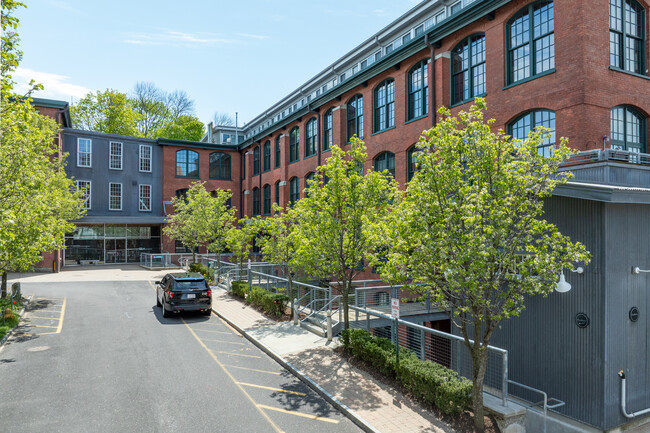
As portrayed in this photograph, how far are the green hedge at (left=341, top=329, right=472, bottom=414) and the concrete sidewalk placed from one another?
332 mm

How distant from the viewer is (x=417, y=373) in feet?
30.3

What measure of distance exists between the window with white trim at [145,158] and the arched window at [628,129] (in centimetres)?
3904

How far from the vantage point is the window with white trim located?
4234 centimetres

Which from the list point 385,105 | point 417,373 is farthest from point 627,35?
point 417,373

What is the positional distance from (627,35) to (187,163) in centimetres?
3827

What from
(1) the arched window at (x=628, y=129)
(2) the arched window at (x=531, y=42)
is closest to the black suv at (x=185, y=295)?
(2) the arched window at (x=531, y=42)

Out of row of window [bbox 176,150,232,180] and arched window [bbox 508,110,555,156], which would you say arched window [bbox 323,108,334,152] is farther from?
row of window [bbox 176,150,232,180]

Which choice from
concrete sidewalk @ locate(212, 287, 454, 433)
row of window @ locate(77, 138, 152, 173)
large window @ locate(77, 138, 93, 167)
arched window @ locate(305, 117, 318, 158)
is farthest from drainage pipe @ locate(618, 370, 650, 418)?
large window @ locate(77, 138, 93, 167)

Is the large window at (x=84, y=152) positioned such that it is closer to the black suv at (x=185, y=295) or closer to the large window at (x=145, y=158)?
the large window at (x=145, y=158)

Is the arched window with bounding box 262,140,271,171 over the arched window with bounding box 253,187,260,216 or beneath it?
over

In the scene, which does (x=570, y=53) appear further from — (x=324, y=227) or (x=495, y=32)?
(x=324, y=227)

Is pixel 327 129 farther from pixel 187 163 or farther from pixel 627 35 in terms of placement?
pixel 187 163

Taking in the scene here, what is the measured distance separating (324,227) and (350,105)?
16539mm

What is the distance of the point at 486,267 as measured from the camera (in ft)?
25.2
